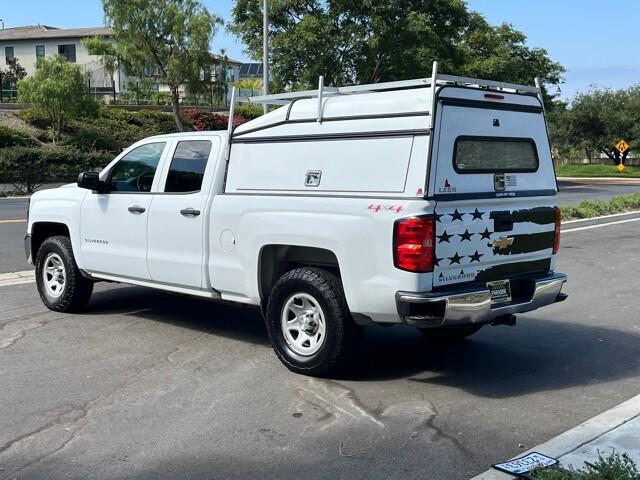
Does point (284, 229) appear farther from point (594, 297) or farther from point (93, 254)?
point (594, 297)

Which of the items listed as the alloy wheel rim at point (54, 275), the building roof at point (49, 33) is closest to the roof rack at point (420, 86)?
the alloy wheel rim at point (54, 275)

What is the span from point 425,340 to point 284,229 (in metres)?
2.11

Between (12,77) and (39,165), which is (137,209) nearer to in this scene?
(39,165)

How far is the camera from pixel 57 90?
37.4 meters

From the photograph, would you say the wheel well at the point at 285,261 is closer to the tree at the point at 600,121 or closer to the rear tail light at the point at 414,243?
the rear tail light at the point at 414,243

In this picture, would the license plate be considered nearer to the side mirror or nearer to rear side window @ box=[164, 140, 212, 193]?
rear side window @ box=[164, 140, 212, 193]

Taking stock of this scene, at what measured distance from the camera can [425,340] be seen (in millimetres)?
7297

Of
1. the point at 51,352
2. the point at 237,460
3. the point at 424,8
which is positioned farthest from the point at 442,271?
the point at 424,8

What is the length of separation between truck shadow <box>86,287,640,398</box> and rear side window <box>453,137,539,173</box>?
167 cm

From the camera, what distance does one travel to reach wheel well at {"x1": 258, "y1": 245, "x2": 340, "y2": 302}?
6031mm

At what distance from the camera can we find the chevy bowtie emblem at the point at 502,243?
5844 mm

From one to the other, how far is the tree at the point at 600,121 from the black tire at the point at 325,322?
198 ft

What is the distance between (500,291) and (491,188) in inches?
31.6

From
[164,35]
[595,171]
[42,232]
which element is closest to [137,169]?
[42,232]
